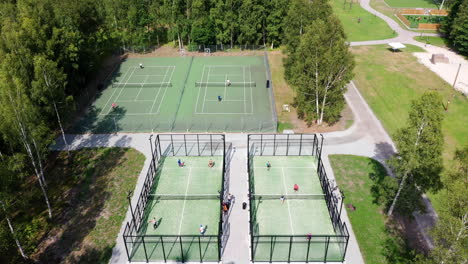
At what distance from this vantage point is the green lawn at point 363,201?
26406 millimetres

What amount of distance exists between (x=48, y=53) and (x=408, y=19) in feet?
250

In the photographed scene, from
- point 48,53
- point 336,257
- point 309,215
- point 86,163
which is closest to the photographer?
point 336,257

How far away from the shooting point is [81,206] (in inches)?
1187

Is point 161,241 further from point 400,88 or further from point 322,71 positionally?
point 400,88

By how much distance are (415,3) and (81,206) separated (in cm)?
9967

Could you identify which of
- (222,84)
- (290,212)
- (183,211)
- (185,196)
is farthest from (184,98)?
(290,212)

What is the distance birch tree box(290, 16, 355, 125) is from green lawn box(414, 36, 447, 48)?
37.4 metres

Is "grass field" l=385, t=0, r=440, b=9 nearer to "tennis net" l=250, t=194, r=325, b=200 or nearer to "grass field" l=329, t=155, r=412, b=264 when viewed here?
"grass field" l=329, t=155, r=412, b=264

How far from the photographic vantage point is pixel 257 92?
1917 inches

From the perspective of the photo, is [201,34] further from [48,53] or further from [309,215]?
[309,215]

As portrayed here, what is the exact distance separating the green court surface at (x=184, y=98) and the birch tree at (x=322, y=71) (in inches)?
213

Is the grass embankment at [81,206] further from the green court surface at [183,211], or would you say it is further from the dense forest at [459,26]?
the dense forest at [459,26]

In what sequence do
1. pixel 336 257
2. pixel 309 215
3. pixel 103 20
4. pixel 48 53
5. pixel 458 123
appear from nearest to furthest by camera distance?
pixel 336 257 < pixel 309 215 < pixel 48 53 < pixel 458 123 < pixel 103 20

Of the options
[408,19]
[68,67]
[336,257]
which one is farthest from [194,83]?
[408,19]
